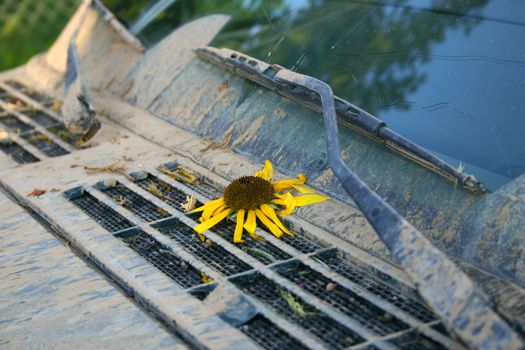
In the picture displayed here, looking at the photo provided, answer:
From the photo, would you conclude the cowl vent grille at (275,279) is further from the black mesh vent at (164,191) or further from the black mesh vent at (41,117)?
the black mesh vent at (41,117)

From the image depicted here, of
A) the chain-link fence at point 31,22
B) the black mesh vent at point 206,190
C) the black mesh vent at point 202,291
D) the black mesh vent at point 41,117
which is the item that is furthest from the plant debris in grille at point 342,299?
the chain-link fence at point 31,22

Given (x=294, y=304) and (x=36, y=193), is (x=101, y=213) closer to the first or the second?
(x=36, y=193)

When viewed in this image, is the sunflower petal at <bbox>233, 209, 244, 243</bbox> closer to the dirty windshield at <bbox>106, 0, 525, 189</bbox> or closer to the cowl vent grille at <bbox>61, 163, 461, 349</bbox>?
the cowl vent grille at <bbox>61, 163, 461, 349</bbox>

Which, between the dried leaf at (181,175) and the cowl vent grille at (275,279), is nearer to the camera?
the cowl vent grille at (275,279)

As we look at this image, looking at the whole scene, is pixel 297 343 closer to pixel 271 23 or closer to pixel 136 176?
pixel 136 176

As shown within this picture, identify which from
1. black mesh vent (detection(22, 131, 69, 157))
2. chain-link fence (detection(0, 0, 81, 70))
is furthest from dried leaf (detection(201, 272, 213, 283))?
chain-link fence (detection(0, 0, 81, 70))

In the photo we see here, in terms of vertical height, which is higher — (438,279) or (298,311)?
(438,279)

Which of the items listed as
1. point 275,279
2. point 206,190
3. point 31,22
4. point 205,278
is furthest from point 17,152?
point 31,22

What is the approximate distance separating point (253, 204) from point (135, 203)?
0.46m

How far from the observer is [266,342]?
2.01 m

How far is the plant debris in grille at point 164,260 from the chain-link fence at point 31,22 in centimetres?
505

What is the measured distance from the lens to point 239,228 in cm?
254

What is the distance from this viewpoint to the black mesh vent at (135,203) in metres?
2.73

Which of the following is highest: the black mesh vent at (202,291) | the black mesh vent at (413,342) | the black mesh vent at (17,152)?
the black mesh vent at (413,342)
